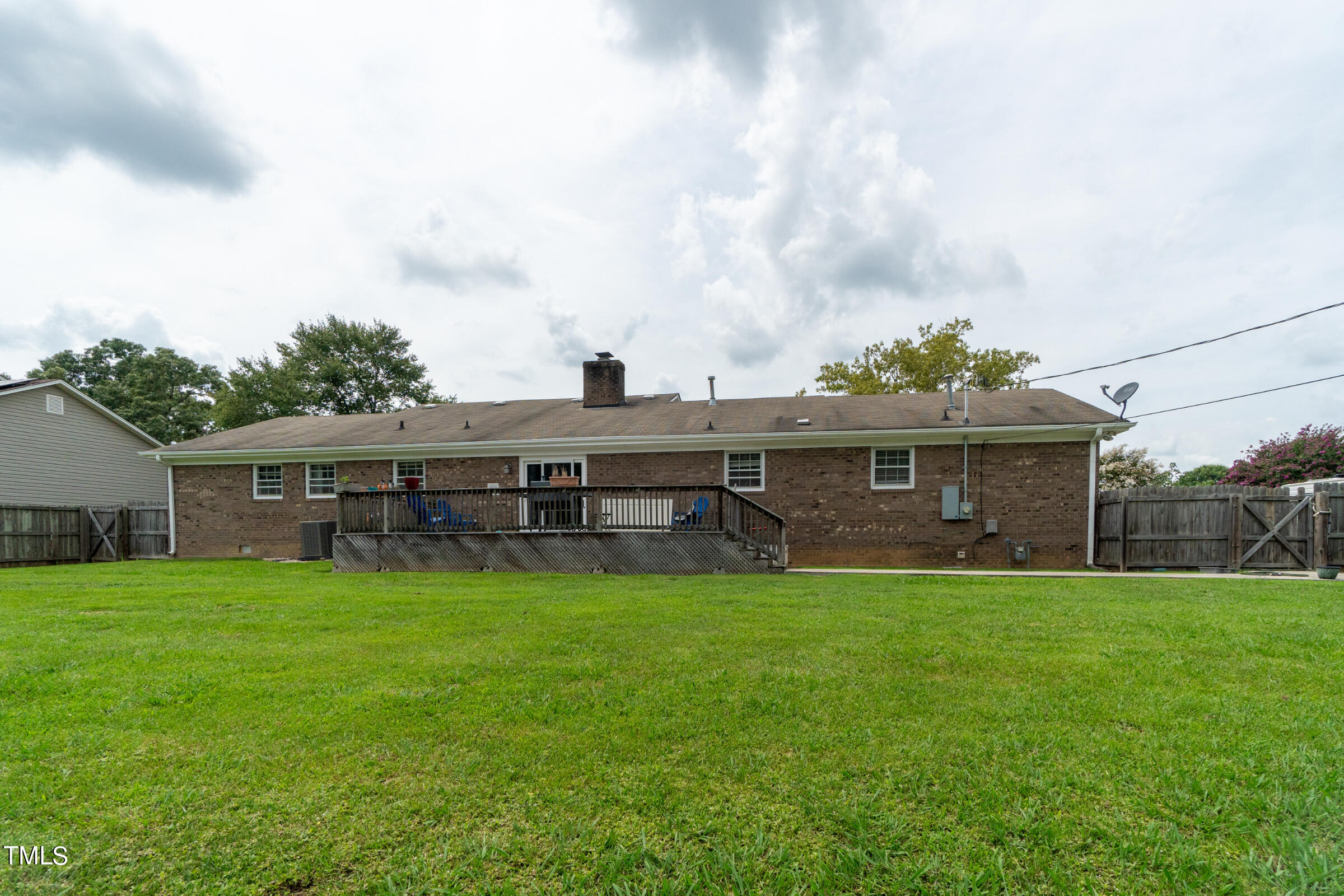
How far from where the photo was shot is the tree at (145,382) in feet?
116

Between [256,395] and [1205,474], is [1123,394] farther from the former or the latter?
[1205,474]

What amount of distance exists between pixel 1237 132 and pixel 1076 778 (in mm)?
14863

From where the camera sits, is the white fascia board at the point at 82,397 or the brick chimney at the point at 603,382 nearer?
the white fascia board at the point at 82,397

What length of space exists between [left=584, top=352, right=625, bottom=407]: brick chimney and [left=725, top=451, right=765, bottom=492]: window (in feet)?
16.5

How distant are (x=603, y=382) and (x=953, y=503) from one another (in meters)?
10.0

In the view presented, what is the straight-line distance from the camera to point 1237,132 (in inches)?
442

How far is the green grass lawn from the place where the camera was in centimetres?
201

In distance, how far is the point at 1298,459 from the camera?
69.9 feet

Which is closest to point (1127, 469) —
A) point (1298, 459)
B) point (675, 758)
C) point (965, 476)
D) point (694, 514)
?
point (1298, 459)

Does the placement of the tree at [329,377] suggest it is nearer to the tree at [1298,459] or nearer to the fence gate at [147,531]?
the fence gate at [147,531]

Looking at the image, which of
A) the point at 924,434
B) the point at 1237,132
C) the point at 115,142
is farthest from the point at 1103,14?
the point at 115,142

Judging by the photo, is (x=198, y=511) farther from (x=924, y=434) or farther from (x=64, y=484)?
(x=924, y=434)

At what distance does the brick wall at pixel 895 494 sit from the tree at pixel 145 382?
3314 centimetres

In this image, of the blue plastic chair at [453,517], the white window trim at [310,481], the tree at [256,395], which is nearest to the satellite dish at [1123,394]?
the blue plastic chair at [453,517]
